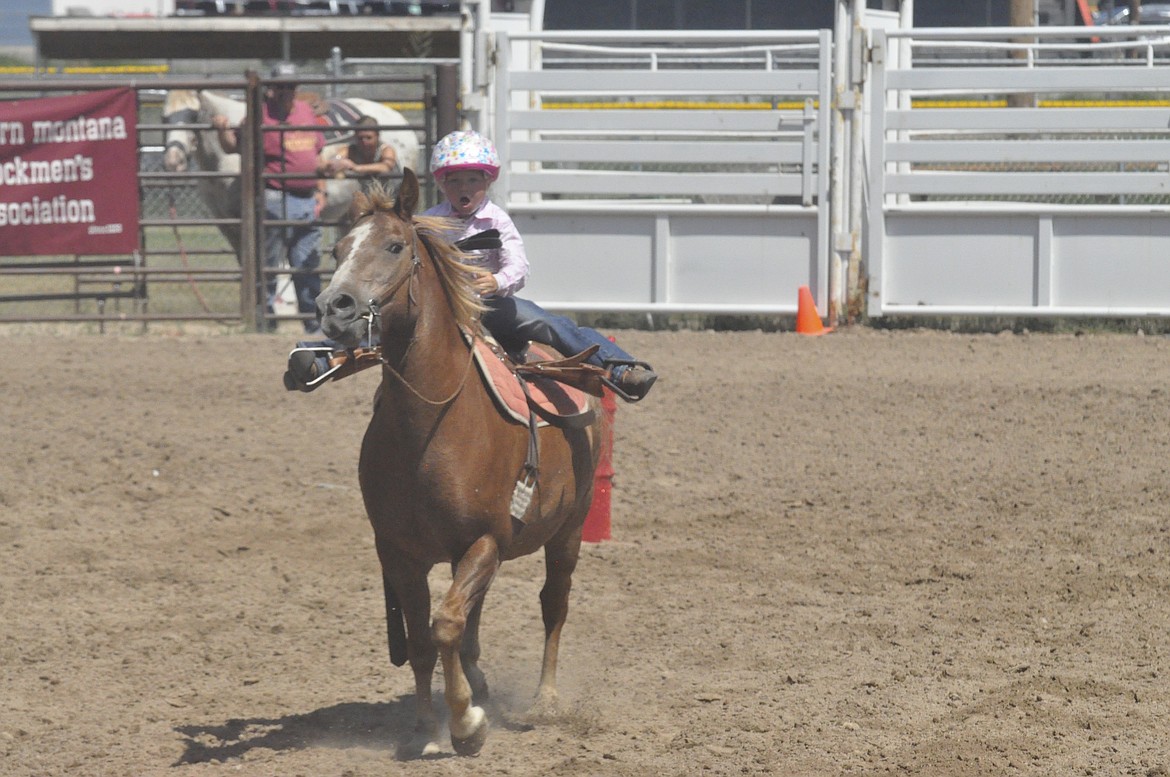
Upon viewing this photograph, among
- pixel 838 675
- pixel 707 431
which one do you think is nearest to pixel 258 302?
pixel 707 431

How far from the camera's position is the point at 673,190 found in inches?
479

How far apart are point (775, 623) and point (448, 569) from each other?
6.21ft

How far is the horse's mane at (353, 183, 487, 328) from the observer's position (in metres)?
4.89

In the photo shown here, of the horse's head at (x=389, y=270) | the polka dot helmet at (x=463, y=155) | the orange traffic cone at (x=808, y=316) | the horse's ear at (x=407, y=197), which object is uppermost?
the polka dot helmet at (x=463, y=155)

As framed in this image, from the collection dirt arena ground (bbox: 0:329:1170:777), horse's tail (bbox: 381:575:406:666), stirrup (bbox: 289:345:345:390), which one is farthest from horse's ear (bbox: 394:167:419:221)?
dirt arena ground (bbox: 0:329:1170:777)

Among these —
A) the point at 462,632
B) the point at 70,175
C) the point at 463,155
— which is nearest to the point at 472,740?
the point at 462,632

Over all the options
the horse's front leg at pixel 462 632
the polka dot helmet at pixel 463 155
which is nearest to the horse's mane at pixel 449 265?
the polka dot helmet at pixel 463 155

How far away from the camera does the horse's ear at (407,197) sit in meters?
4.73

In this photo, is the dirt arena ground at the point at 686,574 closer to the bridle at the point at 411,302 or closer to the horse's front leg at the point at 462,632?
the horse's front leg at the point at 462,632

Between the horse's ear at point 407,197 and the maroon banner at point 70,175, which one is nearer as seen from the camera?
the horse's ear at point 407,197

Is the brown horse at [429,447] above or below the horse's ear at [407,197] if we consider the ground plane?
below

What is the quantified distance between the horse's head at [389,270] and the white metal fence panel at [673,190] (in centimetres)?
714

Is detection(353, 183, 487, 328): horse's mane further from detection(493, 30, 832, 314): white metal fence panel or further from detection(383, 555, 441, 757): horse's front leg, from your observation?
detection(493, 30, 832, 314): white metal fence panel

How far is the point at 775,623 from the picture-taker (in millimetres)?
6633
